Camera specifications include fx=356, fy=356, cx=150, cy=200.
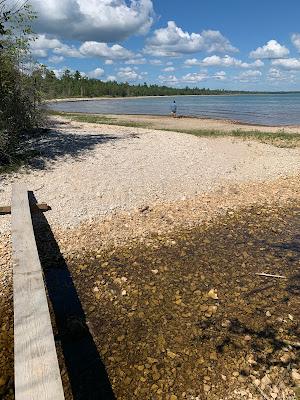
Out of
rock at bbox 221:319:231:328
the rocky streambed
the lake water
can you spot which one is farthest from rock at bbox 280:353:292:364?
the lake water

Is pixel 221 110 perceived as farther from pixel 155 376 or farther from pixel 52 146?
pixel 155 376

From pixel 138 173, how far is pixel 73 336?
946 centimetres

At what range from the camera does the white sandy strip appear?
39.1 feet

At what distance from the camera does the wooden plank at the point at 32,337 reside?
3.90 m

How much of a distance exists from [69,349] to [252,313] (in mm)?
3362

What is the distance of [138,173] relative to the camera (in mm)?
14898

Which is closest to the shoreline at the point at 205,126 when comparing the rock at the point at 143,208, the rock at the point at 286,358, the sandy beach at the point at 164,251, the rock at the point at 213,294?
the sandy beach at the point at 164,251

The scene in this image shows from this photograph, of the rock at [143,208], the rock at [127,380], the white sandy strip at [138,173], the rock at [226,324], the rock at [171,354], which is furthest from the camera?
the white sandy strip at [138,173]

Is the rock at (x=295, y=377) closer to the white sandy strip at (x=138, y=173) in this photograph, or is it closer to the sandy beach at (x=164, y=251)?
the sandy beach at (x=164, y=251)

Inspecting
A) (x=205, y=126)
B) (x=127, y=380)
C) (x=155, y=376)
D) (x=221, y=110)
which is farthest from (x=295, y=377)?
(x=221, y=110)

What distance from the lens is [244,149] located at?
21453mm

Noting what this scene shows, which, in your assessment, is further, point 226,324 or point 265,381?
point 226,324

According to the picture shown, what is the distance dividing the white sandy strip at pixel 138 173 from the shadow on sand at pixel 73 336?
2436 millimetres

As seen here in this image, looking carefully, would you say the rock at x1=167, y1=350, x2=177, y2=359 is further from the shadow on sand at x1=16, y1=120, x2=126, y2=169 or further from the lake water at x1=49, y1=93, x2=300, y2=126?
the lake water at x1=49, y1=93, x2=300, y2=126
